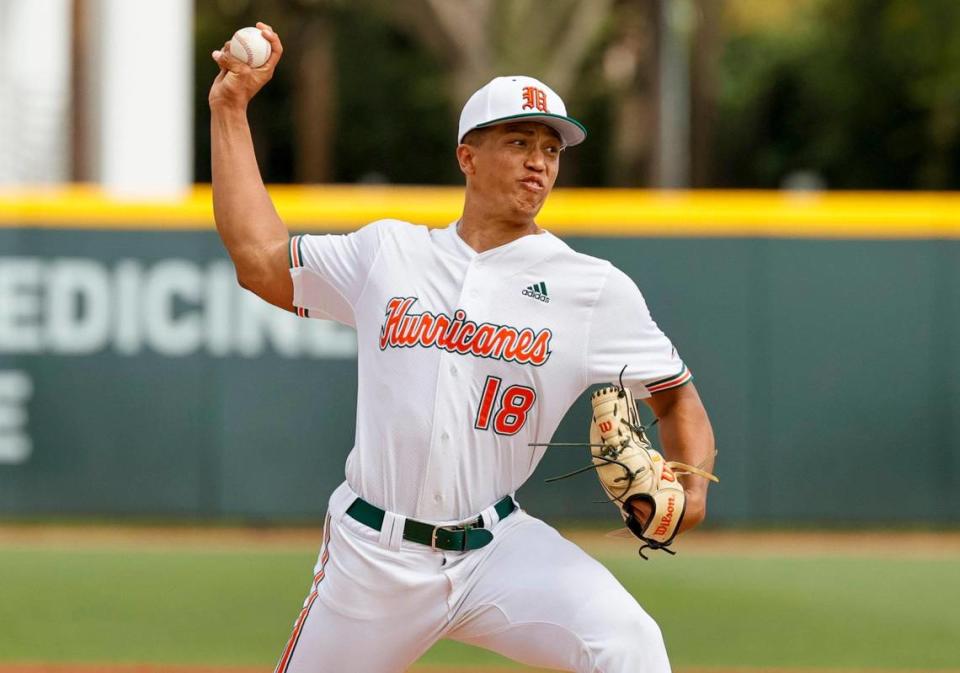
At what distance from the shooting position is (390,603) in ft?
14.3

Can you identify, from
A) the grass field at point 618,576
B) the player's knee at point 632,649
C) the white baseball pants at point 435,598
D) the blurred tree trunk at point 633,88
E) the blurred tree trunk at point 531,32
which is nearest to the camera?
the player's knee at point 632,649

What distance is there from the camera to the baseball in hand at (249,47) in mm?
4594

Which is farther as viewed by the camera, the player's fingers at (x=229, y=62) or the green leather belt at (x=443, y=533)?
the player's fingers at (x=229, y=62)

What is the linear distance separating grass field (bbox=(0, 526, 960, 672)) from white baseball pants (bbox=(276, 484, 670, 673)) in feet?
9.87

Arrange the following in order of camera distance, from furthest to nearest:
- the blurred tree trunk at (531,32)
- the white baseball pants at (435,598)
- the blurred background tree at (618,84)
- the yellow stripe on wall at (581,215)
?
1. the blurred background tree at (618,84)
2. the blurred tree trunk at (531,32)
3. the yellow stripe on wall at (581,215)
4. the white baseball pants at (435,598)

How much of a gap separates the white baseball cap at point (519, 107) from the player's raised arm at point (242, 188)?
1.90 feet

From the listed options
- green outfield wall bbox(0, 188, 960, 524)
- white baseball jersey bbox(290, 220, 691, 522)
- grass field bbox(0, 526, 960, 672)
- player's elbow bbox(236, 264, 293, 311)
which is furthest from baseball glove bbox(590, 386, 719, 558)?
green outfield wall bbox(0, 188, 960, 524)

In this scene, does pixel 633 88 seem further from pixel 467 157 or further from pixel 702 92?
pixel 467 157

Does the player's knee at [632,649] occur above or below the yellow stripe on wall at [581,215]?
below

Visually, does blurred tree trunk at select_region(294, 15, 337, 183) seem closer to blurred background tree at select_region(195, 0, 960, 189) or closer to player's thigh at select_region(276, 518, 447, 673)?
blurred background tree at select_region(195, 0, 960, 189)

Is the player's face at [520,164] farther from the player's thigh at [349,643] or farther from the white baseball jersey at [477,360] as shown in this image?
the player's thigh at [349,643]

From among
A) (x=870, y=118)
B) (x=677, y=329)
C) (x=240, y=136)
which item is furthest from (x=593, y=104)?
(x=240, y=136)

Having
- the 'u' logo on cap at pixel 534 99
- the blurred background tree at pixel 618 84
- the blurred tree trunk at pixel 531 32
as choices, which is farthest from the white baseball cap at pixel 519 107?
the blurred tree trunk at pixel 531 32

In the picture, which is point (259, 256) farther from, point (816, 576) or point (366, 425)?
point (816, 576)
